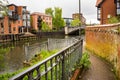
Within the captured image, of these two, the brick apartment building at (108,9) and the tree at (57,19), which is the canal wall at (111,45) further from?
the tree at (57,19)

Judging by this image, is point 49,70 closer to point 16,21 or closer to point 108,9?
point 108,9

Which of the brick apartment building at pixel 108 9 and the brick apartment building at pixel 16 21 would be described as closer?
the brick apartment building at pixel 108 9

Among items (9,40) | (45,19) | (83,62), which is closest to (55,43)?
(83,62)

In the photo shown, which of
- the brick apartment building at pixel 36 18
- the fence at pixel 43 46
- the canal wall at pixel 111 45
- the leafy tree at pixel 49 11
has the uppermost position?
the leafy tree at pixel 49 11

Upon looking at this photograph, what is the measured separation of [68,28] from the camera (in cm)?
8594

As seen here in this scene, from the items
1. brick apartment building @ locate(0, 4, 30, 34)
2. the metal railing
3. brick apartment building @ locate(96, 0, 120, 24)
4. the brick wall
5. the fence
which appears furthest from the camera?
brick apartment building @ locate(0, 4, 30, 34)

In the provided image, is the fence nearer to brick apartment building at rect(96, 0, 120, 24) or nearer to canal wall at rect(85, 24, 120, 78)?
canal wall at rect(85, 24, 120, 78)

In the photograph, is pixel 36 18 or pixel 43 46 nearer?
pixel 43 46

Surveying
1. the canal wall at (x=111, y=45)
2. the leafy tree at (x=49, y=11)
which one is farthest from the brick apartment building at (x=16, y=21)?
the canal wall at (x=111, y=45)

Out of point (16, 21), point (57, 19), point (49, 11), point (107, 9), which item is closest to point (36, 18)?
point (57, 19)

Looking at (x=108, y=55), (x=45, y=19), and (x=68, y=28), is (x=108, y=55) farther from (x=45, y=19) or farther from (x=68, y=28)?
(x=45, y=19)

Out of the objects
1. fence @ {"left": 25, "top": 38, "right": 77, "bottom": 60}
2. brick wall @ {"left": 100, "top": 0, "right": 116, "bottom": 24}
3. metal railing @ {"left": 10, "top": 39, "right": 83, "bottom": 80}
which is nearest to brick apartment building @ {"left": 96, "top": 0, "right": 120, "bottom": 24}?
brick wall @ {"left": 100, "top": 0, "right": 116, "bottom": 24}

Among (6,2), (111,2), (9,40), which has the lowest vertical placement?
(9,40)

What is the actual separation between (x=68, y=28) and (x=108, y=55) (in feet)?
241
